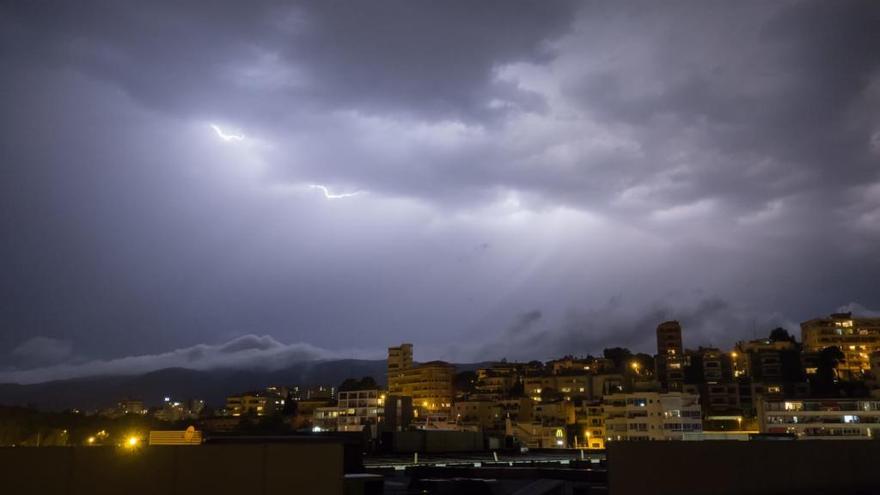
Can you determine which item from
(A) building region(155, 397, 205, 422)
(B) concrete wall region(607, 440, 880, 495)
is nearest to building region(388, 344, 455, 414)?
(A) building region(155, 397, 205, 422)

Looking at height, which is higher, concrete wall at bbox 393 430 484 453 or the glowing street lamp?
the glowing street lamp

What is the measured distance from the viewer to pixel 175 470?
1125 cm

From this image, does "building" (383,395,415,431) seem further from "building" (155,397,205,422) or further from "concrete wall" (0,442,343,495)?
"concrete wall" (0,442,343,495)

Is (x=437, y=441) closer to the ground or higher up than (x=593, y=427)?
closer to the ground

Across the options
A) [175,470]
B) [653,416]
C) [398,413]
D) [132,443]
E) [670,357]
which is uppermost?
[670,357]

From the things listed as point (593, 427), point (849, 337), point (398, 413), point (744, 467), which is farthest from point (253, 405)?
point (744, 467)

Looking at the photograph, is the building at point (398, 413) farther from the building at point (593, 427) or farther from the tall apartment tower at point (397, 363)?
the tall apartment tower at point (397, 363)

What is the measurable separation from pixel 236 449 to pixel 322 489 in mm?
1713

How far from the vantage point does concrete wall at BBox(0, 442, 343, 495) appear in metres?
10.4

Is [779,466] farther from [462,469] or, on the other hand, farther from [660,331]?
[660,331]

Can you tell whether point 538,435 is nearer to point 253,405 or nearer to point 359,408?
point 359,408

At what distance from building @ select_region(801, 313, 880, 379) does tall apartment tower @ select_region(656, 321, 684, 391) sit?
22.4 m

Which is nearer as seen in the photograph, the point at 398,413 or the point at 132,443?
the point at 132,443

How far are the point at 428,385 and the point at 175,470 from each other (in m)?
123
